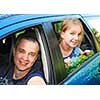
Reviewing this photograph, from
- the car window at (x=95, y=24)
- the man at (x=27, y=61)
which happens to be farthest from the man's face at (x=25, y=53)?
the car window at (x=95, y=24)

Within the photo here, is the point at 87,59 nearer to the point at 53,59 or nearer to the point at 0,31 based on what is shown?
the point at 53,59

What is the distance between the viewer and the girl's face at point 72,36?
2.25 m

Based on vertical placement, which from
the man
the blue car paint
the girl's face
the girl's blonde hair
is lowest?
the blue car paint

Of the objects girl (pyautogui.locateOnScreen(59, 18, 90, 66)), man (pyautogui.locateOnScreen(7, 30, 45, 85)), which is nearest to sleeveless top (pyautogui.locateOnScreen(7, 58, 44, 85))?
man (pyautogui.locateOnScreen(7, 30, 45, 85))

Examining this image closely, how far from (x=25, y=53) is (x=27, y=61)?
58mm

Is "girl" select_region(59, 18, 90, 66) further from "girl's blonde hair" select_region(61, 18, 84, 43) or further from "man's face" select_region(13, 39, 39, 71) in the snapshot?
"man's face" select_region(13, 39, 39, 71)

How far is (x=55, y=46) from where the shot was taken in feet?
7.38

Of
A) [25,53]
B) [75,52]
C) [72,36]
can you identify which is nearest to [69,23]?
[72,36]

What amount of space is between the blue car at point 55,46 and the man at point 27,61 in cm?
4

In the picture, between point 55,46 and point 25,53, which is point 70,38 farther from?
point 25,53

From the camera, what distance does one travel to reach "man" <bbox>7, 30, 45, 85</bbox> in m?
2.24

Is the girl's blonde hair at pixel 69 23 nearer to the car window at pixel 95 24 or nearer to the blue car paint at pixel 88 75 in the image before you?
the car window at pixel 95 24
